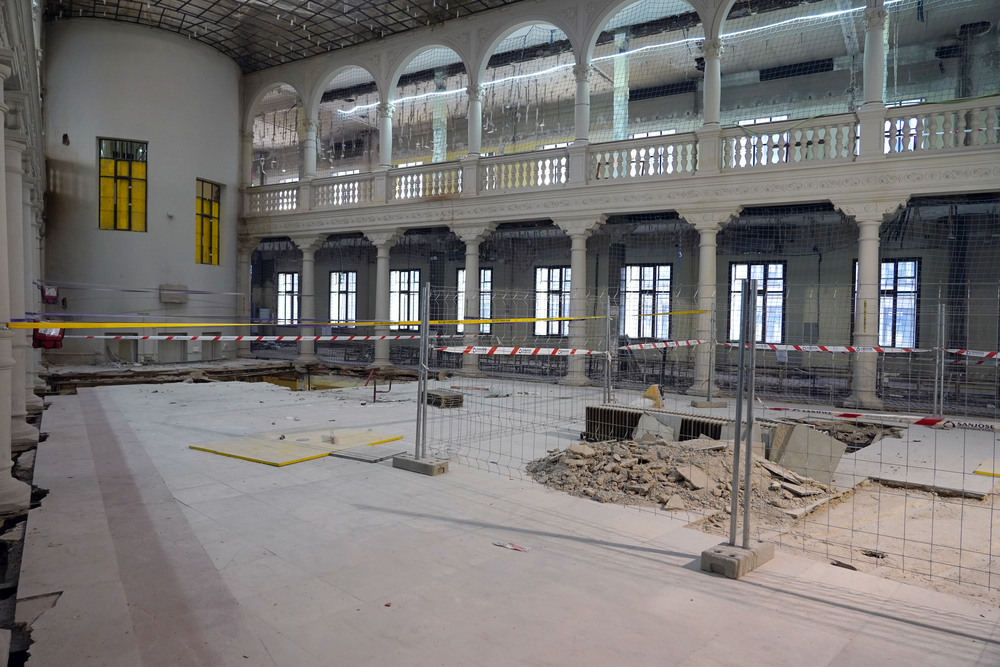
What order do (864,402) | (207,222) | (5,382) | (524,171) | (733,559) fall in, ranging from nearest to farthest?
(733,559)
(5,382)
(864,402)
(524,171)
(207,222)

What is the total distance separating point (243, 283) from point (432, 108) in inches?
367

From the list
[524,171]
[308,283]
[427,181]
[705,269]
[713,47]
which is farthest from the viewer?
[308,283]

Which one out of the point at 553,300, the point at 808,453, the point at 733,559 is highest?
the point at 553,300

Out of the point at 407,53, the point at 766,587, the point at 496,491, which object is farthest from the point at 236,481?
the point at 407,53

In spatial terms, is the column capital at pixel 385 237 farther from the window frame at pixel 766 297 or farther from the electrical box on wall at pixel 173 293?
the window frame at pixel 766 297

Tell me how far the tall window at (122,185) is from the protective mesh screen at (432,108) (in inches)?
329

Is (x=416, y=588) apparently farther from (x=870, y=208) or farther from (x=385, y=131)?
(x=385, y=131)

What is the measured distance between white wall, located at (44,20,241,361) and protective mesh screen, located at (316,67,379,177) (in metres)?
4.51

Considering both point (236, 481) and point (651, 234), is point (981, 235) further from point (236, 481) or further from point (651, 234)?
point (236, 481)

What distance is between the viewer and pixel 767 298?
1798 cm

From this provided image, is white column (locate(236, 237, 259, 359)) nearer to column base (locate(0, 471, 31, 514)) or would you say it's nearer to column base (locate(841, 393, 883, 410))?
column base (locate(0, 471, 31, 514))

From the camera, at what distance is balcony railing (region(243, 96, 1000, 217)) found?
11547 mm

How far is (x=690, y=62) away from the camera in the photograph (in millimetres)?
19047

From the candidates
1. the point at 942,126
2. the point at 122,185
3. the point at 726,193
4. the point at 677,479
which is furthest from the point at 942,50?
the point at 122,185
